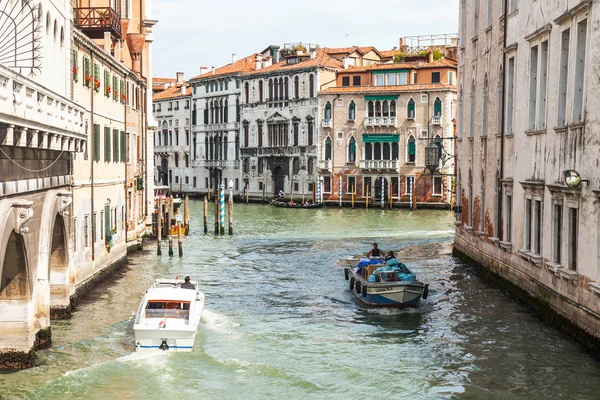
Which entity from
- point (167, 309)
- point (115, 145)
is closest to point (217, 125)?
point (115, 145)

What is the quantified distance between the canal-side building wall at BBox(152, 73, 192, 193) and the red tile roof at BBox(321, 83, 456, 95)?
63.7 ft

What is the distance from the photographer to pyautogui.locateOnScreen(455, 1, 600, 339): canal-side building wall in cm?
1396

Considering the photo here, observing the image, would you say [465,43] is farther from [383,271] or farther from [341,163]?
[341,163]

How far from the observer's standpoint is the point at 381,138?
5709cm

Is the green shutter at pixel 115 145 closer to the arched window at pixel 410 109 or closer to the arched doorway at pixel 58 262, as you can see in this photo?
the arched doorway at pixel 58 262

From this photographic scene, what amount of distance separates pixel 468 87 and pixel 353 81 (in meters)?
32.7

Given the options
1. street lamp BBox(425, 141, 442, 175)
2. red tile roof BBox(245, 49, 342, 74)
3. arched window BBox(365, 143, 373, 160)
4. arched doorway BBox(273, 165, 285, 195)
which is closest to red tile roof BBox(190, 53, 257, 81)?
red tile roof BBox(245, 49, 342, 74)

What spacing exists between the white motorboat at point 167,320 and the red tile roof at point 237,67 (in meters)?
52.0

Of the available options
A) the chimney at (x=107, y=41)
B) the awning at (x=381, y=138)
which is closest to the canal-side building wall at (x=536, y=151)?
the chimney at (x=107, y=41)

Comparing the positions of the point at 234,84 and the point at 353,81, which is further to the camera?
the point at 234,84

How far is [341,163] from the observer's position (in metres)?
58.8

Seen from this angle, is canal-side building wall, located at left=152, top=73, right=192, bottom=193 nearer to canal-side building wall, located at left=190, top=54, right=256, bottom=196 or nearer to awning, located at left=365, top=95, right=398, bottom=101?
canal-side building wall, located at left=190, top=54, right=256, bottom=196

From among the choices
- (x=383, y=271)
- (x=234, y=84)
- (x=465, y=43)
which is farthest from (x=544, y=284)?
(x=234, y=84)

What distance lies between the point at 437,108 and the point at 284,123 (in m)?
13.1
